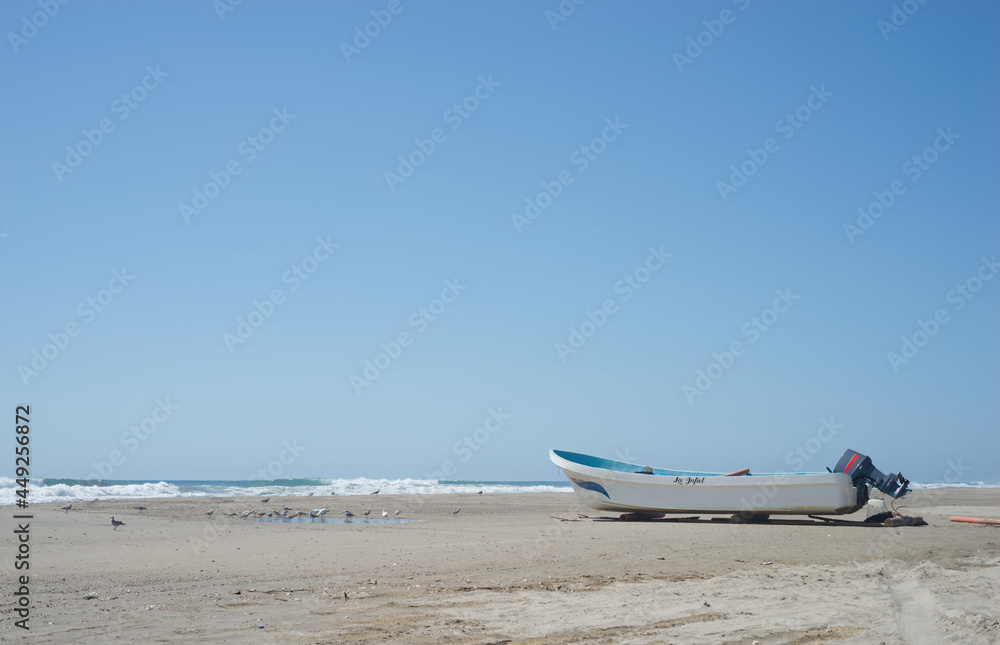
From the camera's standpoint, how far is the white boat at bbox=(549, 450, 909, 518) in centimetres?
1695

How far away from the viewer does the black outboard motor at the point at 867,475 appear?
1664 centimetres

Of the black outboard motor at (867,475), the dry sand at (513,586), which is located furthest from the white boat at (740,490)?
the dry sand at (513,586)

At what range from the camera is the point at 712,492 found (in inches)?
695

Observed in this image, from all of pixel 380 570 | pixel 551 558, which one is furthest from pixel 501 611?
pixel 551 558

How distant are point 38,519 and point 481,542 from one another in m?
12.6

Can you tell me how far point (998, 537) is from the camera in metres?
13.6

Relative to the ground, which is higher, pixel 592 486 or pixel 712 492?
pixel 592 486

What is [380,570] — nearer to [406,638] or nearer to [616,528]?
[406,638]

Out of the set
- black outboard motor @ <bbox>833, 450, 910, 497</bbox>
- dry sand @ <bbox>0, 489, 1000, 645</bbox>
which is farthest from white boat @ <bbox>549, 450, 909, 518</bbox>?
dry sand @ <bbox>0, 489, 1000, 645</bbox>

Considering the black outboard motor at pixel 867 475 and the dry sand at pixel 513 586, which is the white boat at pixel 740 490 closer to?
the black outboard motor at pixel 867 475

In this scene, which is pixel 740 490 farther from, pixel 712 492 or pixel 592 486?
pixel 592 486

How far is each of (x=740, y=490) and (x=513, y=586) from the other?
1102 cm

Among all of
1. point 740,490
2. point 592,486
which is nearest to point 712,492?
point 740,490

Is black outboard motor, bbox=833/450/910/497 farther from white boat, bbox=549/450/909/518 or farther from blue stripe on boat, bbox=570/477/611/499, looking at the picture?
blue stripe on boat, bbox=570/477/611/499
